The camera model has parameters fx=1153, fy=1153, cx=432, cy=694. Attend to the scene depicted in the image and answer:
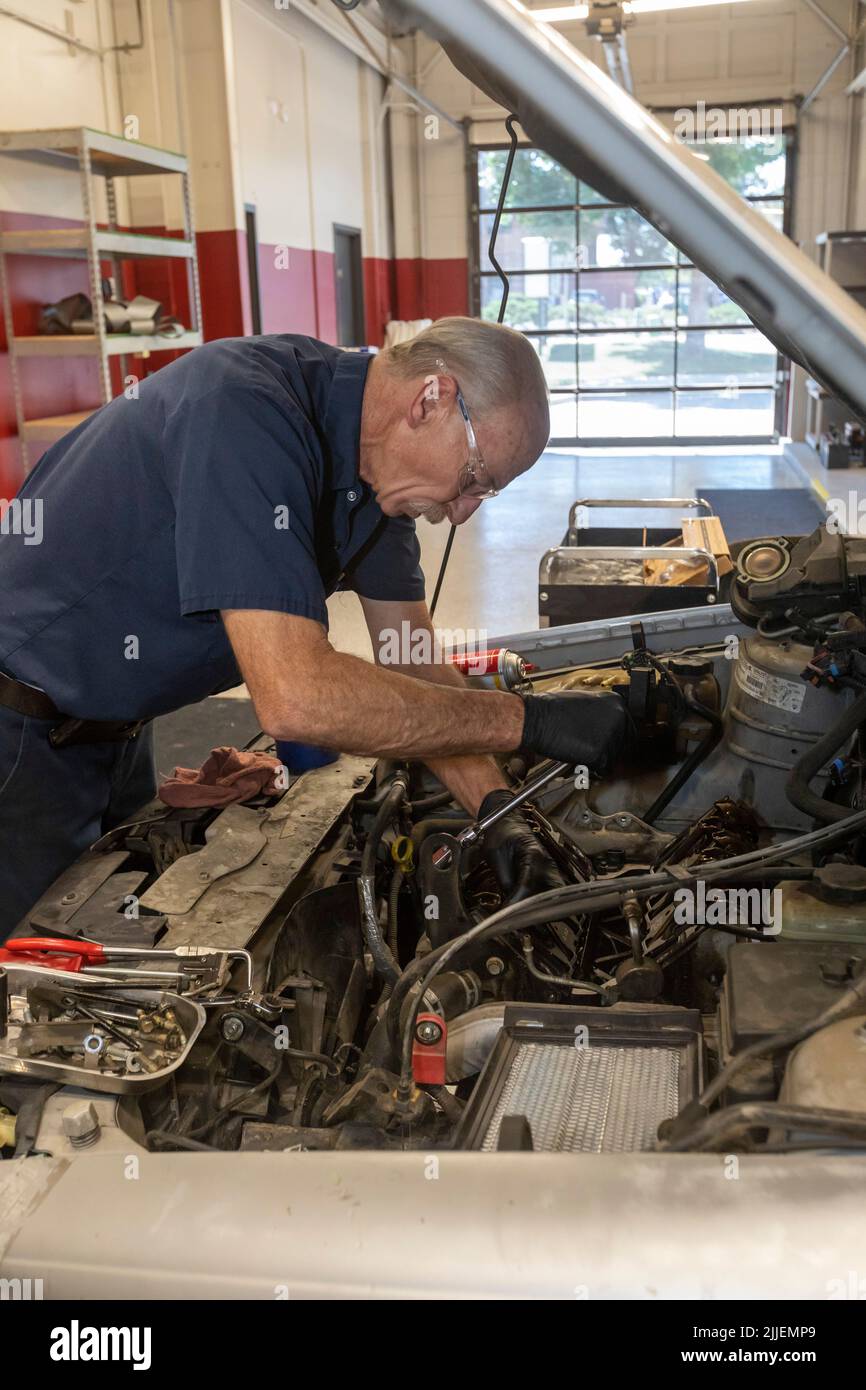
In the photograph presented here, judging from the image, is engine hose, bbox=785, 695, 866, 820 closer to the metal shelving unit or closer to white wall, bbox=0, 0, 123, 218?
the metal shelving unit

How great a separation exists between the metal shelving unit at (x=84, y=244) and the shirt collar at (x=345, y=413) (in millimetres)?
4082

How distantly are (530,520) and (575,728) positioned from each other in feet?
25.1

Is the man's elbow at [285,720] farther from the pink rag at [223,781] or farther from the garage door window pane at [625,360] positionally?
the garage door window pane at [625,360]

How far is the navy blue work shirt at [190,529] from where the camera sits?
1.57m

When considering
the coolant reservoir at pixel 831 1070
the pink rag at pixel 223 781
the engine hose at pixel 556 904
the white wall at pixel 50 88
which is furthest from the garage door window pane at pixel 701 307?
the coolant reservoir at pixel 831 1070

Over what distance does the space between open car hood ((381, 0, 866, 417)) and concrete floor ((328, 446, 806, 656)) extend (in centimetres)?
404

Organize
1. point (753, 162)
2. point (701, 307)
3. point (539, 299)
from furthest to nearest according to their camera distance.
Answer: point (539, 299) < point (701, 307) < point (753, 162)

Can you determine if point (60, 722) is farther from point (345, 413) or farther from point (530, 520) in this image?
point (530, 520)

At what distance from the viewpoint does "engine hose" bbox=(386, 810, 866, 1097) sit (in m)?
1.32

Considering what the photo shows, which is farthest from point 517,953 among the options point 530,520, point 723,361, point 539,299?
point 723,361

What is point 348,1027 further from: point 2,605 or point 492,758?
point 2,605

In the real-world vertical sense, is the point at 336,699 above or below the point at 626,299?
below

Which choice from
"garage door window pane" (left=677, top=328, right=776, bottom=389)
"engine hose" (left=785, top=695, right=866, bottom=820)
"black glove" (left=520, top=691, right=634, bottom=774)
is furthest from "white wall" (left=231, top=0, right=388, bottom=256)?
"engine hose" (left=785, top=695, right=866, bottom=820)

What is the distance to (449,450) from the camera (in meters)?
1.74
